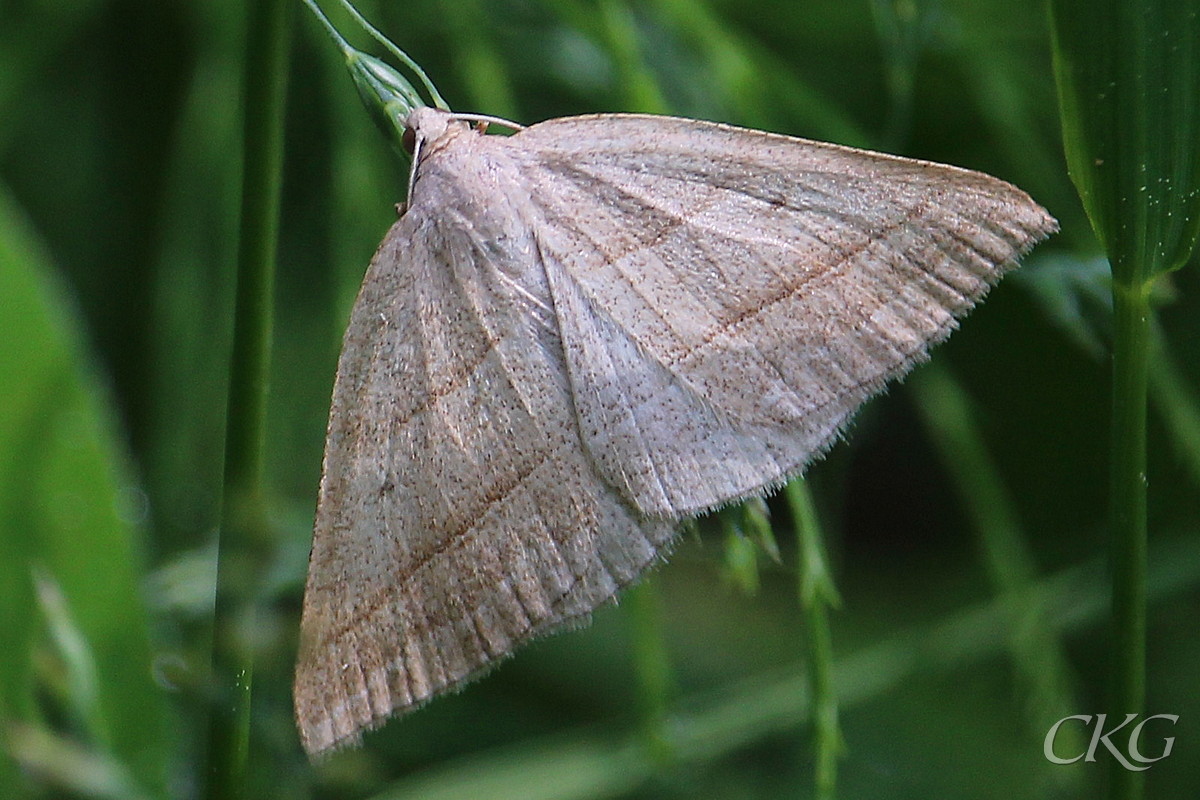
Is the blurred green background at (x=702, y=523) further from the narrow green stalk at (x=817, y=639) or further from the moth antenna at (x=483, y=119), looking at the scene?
the narrow green stalk at (x=817, y=639)

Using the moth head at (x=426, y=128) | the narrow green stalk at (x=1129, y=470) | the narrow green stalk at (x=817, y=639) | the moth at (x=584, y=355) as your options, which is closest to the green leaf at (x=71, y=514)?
the moth at (x=584, y=355)

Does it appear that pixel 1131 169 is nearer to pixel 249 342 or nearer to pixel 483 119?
pixel 249 342

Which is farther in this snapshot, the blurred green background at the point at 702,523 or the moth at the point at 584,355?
the blurred green background at the point at 702,523

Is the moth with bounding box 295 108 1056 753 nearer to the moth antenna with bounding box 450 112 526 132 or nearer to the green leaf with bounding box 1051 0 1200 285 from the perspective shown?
the moth antenna with bounding box 450 112 526 132

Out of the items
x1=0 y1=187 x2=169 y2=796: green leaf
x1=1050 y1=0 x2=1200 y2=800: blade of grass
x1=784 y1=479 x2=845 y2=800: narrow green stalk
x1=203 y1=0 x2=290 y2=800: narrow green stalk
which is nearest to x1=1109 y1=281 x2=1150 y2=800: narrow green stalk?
x1=1050 y1=0 x2=1200 y2=800: blade of grass

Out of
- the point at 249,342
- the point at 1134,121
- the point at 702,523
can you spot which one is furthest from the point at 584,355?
the point at 702,523

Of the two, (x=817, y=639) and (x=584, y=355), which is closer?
(x=817, y=639)
